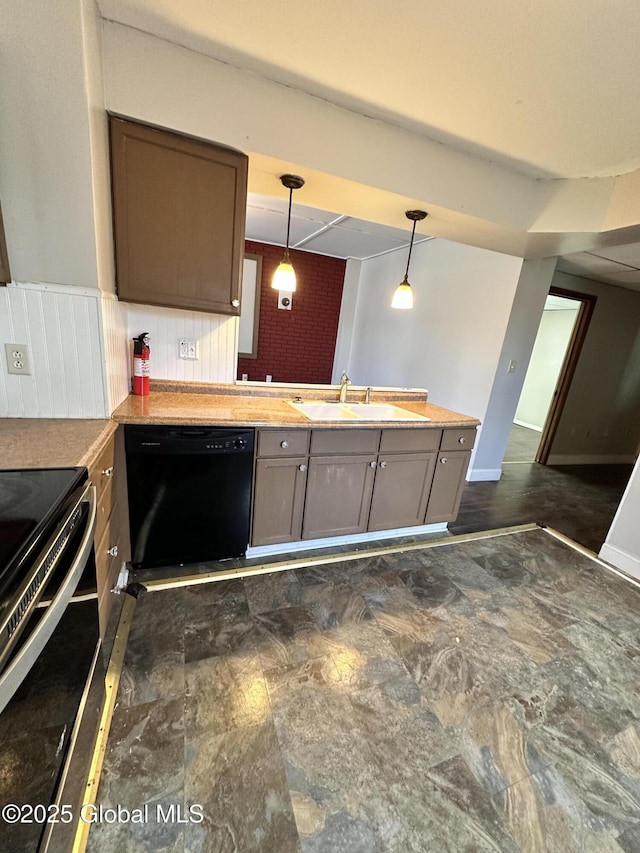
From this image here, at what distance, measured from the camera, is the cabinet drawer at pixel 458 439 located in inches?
96.0

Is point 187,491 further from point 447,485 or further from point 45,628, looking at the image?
point 447,485

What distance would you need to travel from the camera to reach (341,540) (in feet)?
8.09

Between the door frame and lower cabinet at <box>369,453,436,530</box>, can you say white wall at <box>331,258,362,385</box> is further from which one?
lower cabinet at <box>369,453,436,530</box>

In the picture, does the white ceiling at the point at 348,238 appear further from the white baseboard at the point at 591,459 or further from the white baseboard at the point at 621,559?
the white baseboard at the point at 621,559

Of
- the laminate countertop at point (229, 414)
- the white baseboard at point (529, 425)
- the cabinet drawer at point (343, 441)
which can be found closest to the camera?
the laminate countertop at point (229, 414)

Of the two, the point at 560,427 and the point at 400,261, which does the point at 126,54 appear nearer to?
the point at 400,261

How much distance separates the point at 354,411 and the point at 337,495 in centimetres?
65

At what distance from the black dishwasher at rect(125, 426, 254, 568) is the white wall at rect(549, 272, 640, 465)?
4.02m

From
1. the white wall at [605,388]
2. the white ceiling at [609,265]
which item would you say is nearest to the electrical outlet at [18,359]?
the white ceiling at [609,265]

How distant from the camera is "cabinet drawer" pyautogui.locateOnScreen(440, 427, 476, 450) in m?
2.44

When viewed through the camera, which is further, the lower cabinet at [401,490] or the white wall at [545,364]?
the white wall at [545,364]

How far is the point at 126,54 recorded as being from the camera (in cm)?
150

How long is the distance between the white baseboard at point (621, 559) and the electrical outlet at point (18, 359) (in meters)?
3.71

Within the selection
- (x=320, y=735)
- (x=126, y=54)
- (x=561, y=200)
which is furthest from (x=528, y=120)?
(x=320, y=735)
